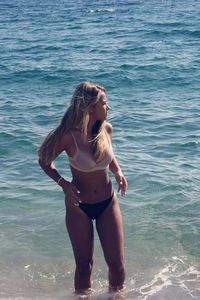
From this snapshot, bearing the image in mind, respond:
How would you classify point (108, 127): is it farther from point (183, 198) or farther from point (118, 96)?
point (118, 96)

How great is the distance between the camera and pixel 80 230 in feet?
19.6

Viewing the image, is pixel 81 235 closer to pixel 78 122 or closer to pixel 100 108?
pixel 78 122

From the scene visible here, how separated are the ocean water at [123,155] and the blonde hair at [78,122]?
1675mm

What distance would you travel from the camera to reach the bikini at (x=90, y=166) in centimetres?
586

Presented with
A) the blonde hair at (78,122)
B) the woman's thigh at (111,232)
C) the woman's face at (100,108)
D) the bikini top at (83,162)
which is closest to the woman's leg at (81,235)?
the woman's thigh at (111,232)

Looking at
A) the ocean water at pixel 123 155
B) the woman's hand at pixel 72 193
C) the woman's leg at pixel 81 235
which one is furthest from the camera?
the ocean water at pixel 123 155

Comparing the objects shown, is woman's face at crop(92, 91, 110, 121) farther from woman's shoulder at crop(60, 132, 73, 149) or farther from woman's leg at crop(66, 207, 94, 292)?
woman's leg at crop(66, 207, 94, 292)

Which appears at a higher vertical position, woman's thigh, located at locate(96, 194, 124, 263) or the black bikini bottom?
the black bikini bottom

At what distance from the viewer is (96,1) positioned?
1930 inches

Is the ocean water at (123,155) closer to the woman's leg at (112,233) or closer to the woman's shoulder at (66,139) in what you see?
the woman's leg at (112,233)

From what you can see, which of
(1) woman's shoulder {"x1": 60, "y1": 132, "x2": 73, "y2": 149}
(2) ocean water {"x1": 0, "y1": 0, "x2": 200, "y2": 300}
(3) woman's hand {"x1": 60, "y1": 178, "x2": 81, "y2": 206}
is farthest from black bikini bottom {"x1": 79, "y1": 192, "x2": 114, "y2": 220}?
(2) ocean water {"x1": 0, "y1": 0, "x2": 200, "y2": 300}

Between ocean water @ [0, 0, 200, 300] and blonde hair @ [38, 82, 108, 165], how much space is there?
1675 mm

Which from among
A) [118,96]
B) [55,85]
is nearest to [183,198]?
[118,96]

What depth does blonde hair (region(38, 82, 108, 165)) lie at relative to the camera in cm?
580
